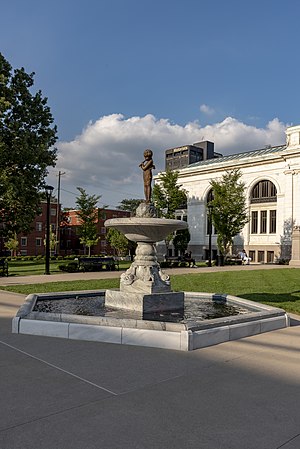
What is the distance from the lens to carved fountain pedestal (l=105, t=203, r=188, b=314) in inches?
367

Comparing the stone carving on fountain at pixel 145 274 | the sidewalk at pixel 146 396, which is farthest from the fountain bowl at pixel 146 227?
the sidewalk at pixel 146 396

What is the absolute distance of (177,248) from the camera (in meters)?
54.9

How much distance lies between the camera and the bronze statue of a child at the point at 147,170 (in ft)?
34.1

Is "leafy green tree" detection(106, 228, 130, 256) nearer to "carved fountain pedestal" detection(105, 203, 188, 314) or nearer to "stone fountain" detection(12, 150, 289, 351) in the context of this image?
"stone fountain" detection(12, 150, 289, 351)

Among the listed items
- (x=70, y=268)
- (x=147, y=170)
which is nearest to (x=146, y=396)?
(x=147, y=170)

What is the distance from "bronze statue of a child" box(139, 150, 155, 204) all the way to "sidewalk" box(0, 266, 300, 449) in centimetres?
457

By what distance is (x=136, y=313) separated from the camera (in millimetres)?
9141

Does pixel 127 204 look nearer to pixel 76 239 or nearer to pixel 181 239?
pixel 76 239

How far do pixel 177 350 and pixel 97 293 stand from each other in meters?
5.78

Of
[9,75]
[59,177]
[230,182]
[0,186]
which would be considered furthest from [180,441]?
[59,177]

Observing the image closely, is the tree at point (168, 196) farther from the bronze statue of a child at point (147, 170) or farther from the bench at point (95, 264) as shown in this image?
the bronze statue of a child at point (147, 170)

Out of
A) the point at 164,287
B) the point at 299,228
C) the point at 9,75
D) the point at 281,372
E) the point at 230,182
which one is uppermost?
the point at 9,75

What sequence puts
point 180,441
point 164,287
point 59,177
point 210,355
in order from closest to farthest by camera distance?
point 180,441, point 210,355, point 164,287, point 59,177

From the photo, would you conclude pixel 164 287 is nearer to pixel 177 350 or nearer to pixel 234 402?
pixel 177 350
